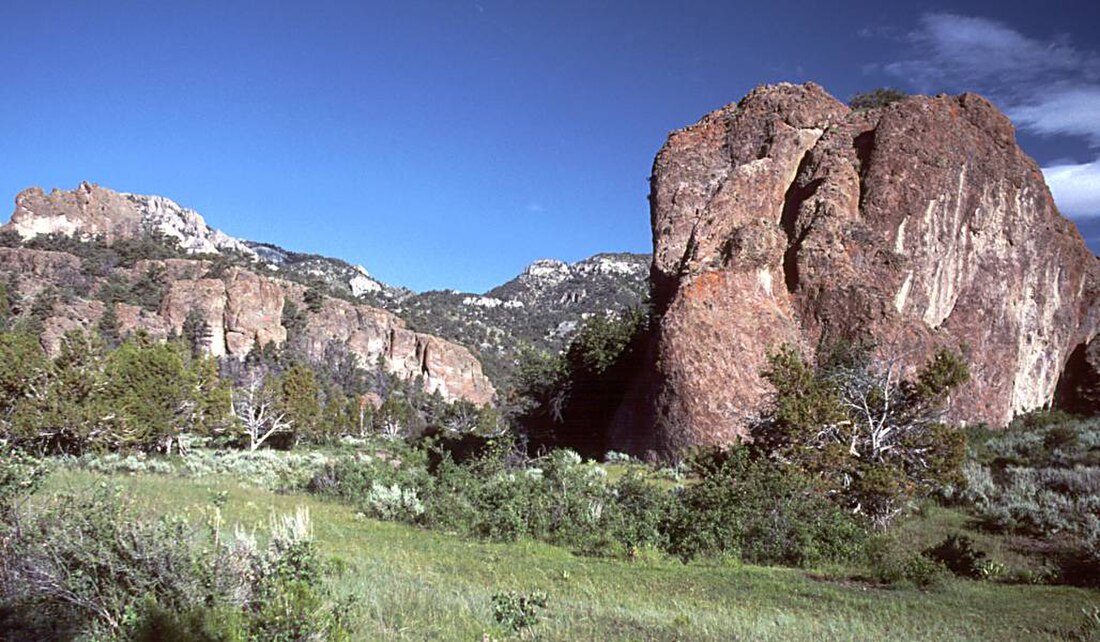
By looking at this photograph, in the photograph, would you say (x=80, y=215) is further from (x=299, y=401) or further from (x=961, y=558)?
(x=961, y=558)

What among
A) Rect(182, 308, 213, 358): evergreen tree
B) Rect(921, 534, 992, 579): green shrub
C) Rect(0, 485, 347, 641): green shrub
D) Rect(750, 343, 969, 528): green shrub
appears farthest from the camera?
Rect(182, 308, 213, 358): evergreen tree

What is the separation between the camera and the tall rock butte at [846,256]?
71.2 ft

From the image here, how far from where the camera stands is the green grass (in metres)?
6.07

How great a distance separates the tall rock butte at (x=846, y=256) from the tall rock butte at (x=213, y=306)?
56.3 m

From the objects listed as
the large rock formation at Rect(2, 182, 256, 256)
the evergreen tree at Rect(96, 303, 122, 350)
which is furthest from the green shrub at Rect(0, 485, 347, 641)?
the large rock formation at Rect(2, 182, 256, 256)

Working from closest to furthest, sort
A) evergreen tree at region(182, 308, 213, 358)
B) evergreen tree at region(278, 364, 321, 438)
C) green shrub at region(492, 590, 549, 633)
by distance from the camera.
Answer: green shrub at region(492, 590, 549, 633), evergreen tree at region(278, 364, 321, 438), evergreen tree at region(182, 308, 213, 358)

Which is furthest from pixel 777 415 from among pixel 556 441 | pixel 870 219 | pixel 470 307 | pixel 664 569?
pixel 470 307

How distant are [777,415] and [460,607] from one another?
941 cm

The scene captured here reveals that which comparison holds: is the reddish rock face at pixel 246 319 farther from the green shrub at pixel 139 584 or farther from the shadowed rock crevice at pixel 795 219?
the green shrub at pixel 139 584

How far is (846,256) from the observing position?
24.0 m

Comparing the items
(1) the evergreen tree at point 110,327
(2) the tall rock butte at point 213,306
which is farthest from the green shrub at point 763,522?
(1) the evergreen tree at point 110,327

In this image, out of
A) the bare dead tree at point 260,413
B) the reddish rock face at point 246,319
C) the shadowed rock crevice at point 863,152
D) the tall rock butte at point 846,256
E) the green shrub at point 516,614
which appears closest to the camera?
the green shrub at point 516,614

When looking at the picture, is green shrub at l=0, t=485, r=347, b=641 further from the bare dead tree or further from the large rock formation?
the large rock formation

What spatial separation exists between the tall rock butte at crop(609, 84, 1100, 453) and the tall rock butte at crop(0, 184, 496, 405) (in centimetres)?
5631
